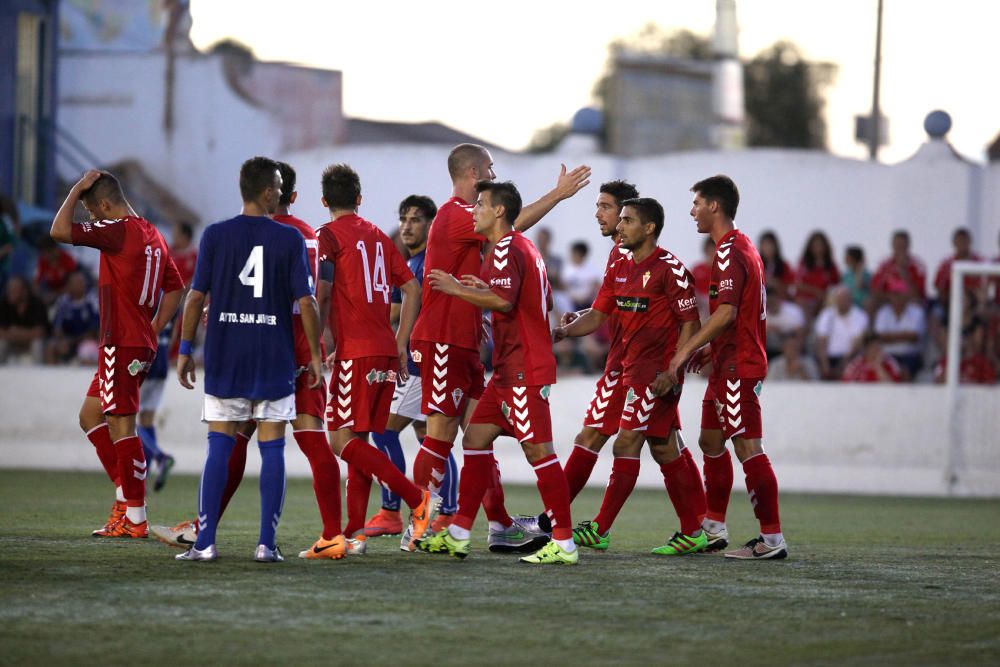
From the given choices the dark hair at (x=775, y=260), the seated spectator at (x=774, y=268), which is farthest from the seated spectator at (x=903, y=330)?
the dark hair at (x=775, y=260)

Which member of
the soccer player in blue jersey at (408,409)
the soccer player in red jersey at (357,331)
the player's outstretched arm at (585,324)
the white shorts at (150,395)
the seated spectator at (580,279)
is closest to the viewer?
the soccer player in red jersey at (357,331)

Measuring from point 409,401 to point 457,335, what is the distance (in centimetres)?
180

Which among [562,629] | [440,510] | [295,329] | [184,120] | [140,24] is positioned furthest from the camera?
[140,24]

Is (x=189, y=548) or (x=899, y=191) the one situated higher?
(x=899, y=191)

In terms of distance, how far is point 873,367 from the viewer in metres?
17.2

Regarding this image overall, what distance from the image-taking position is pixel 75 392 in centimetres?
1767

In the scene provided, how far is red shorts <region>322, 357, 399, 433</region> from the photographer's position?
909 cm

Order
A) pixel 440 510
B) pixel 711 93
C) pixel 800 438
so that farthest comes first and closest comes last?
A: pixel 711 93
pixel 800 438
pixel 440 510

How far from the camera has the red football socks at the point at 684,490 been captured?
370 inches

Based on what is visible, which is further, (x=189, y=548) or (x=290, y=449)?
(x=290, y=449)

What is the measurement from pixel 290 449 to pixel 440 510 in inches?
270

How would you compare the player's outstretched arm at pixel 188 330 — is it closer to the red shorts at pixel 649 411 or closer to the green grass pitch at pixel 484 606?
the green grass pitch at pixel 484 606

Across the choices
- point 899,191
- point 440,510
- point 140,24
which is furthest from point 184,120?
point 440,510

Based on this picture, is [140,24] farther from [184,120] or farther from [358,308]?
[358,308]
